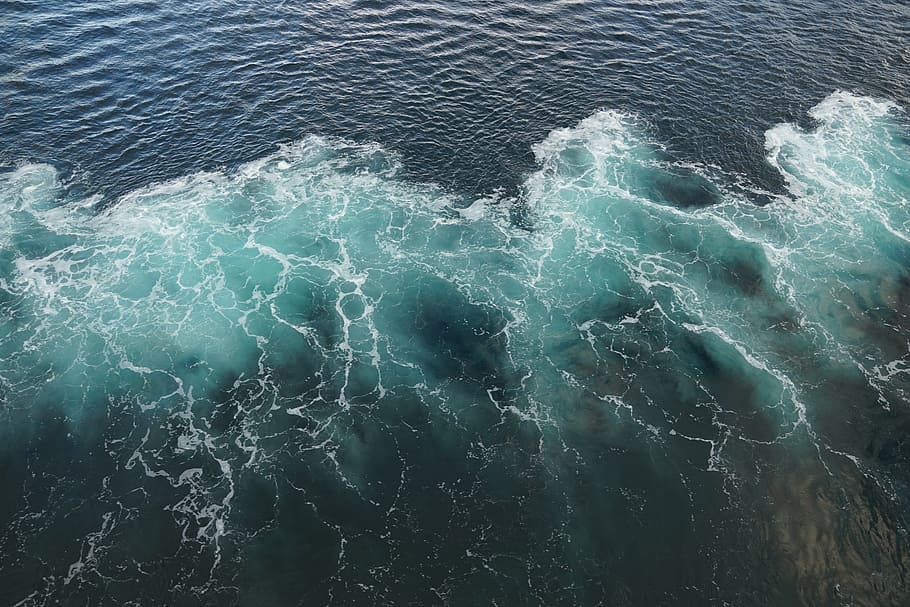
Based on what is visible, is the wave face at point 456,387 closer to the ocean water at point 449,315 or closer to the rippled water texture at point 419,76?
the ocean water at point 449,315

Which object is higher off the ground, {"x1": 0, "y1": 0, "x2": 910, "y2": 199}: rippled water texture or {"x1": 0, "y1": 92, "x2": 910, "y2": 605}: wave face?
{"x1": 0, "y1": 0, "x2": 910, "y2": 199}: rippled water texture

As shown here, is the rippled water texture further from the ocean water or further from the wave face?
the wave face

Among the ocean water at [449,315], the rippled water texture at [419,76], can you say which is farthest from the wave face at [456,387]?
the rippled water texture at [419,76]

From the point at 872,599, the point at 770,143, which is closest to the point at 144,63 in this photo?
the point at 770,143

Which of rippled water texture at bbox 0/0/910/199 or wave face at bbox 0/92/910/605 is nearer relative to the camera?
wave face at bbox 0/92/910/605

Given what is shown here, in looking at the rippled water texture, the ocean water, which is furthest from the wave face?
the rippled water texture

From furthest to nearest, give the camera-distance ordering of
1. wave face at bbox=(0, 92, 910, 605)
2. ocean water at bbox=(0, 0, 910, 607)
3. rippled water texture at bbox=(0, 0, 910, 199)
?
rippled water texture at bbox=(0, 0, 910, 199)
ocean water at bbox=(0, 0, 910, 607)
wave face at bbox=(0, 92, 910, 605)
